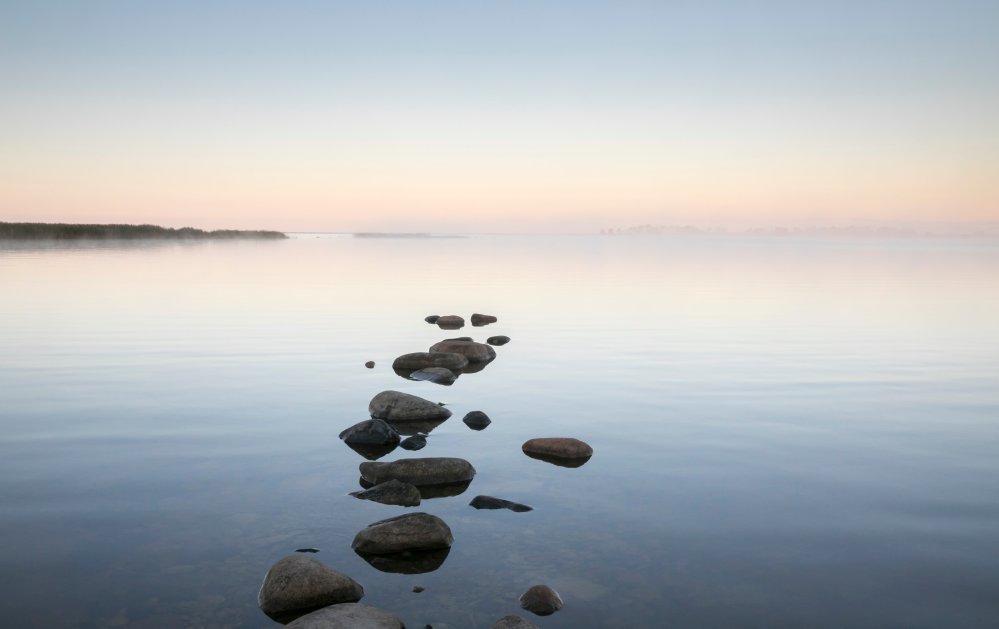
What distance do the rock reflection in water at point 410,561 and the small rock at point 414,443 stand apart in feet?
15.6

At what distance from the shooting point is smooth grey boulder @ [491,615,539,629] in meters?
7.54

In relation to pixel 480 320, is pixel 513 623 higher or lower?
lower

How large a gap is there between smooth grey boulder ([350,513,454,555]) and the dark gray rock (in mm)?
1355

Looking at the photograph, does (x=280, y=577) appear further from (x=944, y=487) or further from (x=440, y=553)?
(x=944, y=487)

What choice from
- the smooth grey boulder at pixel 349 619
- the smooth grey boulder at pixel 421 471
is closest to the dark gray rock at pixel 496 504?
the smooth grey boulder at pixel 421 471

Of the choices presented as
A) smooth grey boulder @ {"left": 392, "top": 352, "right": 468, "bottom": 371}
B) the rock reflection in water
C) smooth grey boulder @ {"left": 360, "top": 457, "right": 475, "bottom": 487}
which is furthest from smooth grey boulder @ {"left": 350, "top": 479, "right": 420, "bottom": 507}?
smooth grey boulder @ {"left": 392, "top": 352, "right": 468, "bottom": 371}

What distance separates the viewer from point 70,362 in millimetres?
23016

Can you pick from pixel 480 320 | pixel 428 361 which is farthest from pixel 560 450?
pixel 480 320

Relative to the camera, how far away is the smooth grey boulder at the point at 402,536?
9.67 m

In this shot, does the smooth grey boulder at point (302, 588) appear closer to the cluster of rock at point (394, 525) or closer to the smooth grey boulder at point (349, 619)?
the cluster of rock at point (394, 525)

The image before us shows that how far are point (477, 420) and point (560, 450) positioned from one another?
2846mm

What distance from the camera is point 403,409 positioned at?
53.7 feet

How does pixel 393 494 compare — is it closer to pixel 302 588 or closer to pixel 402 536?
pixel 402 536

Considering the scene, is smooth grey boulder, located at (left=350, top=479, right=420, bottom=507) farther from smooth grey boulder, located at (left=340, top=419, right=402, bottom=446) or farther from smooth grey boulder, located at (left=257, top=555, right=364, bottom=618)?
smooth grey boulder, located at (left=340, top=419, right=402, bottom=446)
